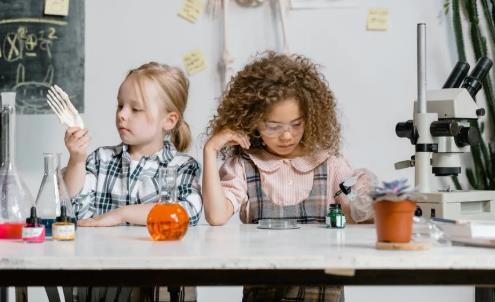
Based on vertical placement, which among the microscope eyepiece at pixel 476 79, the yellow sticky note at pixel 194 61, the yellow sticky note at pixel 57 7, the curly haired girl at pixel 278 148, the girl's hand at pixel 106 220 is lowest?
the girl's hand at pixel 106 220

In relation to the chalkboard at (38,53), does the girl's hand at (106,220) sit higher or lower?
lower

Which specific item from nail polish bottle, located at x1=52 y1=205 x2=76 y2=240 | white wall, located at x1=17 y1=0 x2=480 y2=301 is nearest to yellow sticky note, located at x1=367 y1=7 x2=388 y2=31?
white wall, located at x1=17 y1=0 x2=480 y2=301

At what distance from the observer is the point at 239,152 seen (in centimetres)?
234

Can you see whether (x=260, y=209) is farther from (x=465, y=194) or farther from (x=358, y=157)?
(x=358, y=157)

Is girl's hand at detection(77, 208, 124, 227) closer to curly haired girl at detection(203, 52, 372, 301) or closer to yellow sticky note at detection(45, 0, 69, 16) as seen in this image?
curly haired girl at detection(203, 52, 372, 301)

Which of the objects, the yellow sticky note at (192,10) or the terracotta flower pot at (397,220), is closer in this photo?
the terracotta flower pot at (397,220)

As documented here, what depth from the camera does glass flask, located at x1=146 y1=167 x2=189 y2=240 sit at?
1675 mm

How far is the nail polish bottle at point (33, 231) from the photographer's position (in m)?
1.65

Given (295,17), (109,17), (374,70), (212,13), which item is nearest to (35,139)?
(109,17)

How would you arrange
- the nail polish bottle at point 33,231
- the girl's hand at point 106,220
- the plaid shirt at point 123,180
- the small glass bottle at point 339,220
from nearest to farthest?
the nail polish bottle at point 33,231 < the small glass bottle at point 339,220 < the girl's hand at point 106,220 < the plaid shirt at point 123,180

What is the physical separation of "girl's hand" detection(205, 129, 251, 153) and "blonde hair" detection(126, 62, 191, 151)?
284 millimetres

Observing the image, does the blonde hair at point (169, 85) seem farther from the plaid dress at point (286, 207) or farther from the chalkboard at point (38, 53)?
the chalkboard at point (38, 53)

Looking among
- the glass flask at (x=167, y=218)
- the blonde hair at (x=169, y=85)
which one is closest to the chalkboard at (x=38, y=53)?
the blonde hair at (x=169, y=85)

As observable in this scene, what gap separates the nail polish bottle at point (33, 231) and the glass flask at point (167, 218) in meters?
0.22
